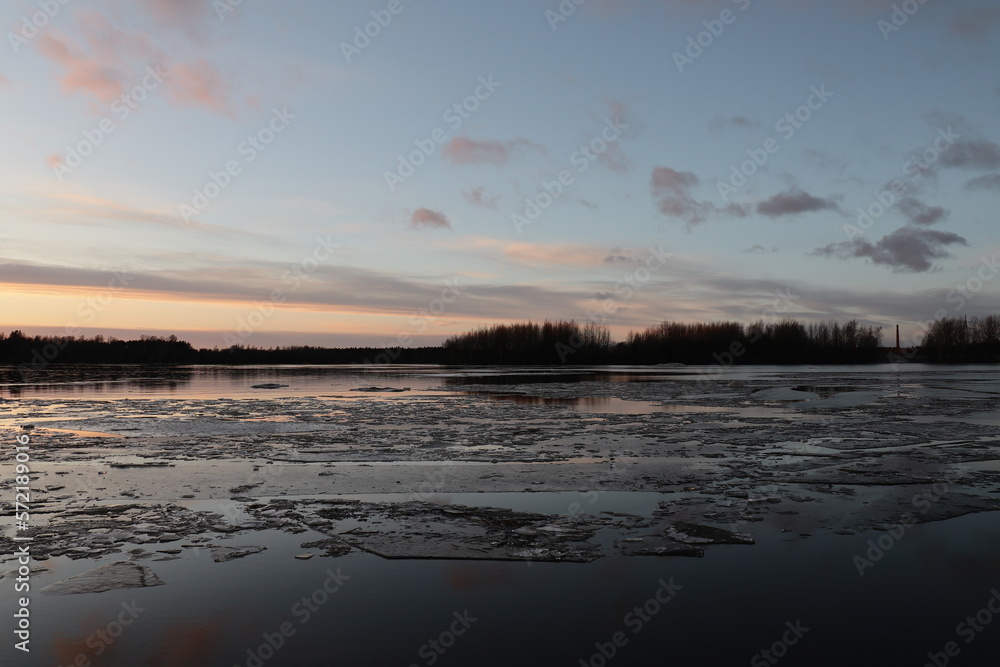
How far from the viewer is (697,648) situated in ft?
14.8

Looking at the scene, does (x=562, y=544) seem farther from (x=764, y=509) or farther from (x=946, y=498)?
(x=946, y=498)

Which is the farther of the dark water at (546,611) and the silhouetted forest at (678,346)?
the silhouetted forest at (678,346)

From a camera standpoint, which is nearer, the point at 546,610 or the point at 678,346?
the point at 546,610

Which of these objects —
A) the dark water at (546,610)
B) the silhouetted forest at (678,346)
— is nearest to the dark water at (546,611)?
the dark water at (546,610)

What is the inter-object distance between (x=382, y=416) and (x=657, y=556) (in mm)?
14033

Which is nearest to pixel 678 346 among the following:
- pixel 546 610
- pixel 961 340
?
pixel 961 340

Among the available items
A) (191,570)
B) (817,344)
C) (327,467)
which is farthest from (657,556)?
(817,344)

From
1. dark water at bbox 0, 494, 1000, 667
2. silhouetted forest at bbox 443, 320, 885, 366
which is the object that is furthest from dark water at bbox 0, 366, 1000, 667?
silhouetted forest at bbox 443, 320, 885, 366

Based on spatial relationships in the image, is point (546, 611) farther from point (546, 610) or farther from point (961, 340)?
point (961, 340)

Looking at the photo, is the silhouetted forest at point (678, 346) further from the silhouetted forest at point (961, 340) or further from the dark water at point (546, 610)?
the dark water at point (546, 610)

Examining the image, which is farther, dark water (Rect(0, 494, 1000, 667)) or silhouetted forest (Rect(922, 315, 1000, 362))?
silhouetted forest (Rect(922, 315, 1000, 362))

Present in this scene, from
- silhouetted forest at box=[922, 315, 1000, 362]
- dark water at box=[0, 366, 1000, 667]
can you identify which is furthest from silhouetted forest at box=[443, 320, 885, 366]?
dark water at box=[0, 366, 1000, 667]

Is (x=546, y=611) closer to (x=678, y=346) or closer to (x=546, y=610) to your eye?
(x=546, y=610)

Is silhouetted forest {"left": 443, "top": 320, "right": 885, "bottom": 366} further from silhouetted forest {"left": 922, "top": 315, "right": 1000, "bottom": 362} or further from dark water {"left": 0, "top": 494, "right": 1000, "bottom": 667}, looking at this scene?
dark water {"left": 0, "top": 494, "right": 1000, "bottom": 667}
